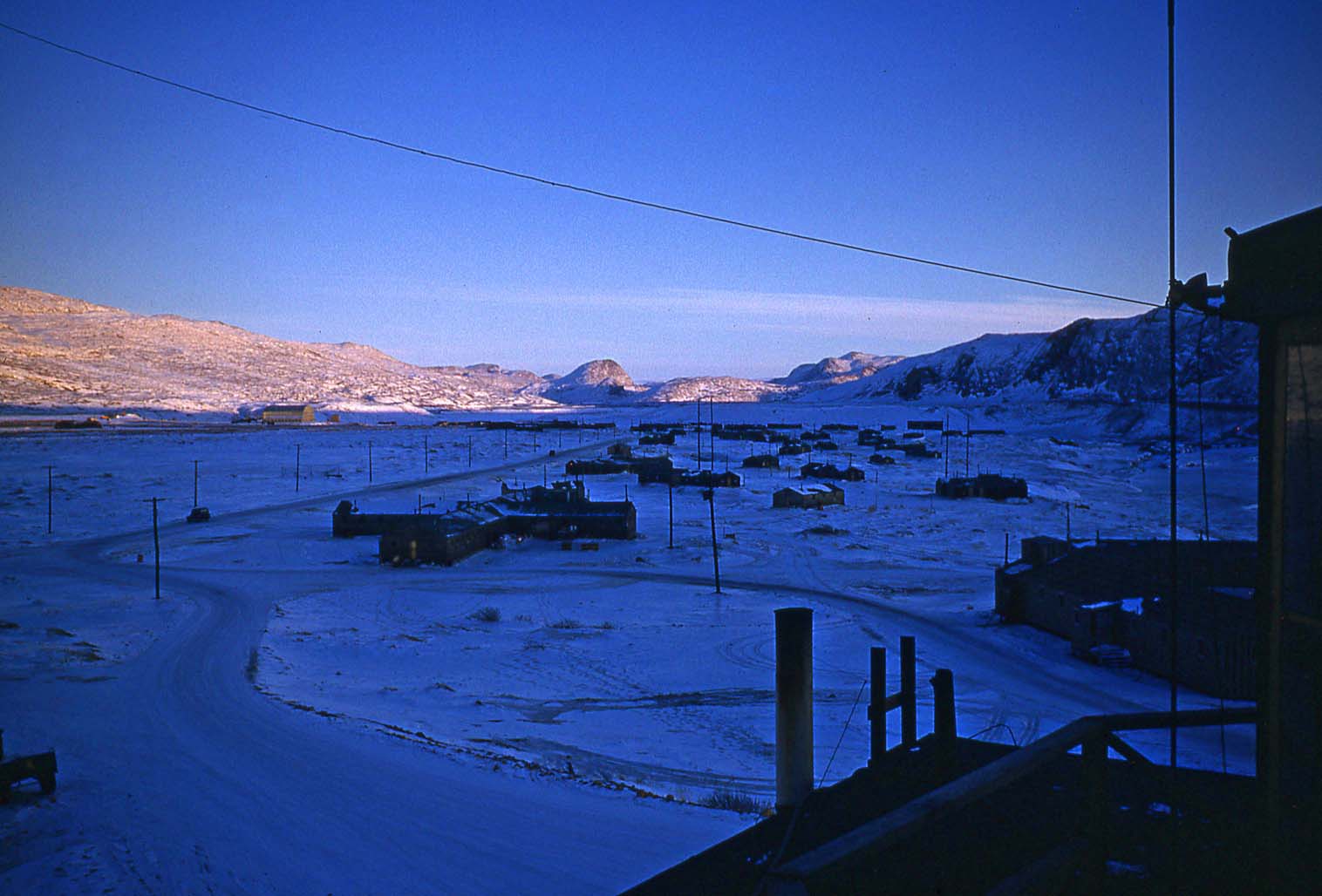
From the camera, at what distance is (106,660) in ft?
56.4

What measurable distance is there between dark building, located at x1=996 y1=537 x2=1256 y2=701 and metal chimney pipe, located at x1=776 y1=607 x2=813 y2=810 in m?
12.6

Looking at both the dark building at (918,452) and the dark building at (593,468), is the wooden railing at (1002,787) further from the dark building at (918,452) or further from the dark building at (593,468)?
the dark building at (918,452)

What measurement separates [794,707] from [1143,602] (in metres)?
17.3

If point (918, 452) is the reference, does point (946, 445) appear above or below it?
above

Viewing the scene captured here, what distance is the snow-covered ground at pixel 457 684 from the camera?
8578mm

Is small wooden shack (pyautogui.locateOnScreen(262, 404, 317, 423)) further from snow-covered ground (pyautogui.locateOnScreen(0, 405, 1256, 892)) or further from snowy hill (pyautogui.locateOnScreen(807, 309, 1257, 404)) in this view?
snowy hill (pyautogui.locateOnScreen(807, 309, 1257, 404))

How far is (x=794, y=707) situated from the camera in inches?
166

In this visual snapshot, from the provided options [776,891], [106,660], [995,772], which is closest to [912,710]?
[995,772]

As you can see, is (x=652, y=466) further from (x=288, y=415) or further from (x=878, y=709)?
(x=288, y=415)

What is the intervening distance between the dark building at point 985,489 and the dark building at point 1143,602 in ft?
74.8

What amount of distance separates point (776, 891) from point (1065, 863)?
68.6 inches

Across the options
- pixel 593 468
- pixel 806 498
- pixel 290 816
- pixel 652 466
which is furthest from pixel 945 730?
pixel 593 468

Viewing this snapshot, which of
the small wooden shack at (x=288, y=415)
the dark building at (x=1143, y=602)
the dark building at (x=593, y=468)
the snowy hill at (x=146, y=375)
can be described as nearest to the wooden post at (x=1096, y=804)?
the dark building at (x=1143, y=602)

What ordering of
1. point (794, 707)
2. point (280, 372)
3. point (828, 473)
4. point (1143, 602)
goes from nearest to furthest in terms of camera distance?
point (794, 707)
point (1143, 602)
point (828, 473)
point (280, 372)
